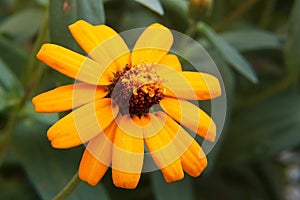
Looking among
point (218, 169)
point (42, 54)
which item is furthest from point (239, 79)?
point (42, 54)

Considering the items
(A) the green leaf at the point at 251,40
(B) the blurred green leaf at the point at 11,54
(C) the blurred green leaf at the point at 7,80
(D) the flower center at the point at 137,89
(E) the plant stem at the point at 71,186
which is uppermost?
(D) the flower center at the point at 137,89

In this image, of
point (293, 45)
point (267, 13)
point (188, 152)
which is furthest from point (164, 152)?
point (267, 13)

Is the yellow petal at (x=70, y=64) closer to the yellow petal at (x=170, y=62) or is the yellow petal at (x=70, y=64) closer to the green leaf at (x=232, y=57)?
the yellow petal at (x=170, y=62)

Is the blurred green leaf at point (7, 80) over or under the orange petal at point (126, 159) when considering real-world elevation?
under

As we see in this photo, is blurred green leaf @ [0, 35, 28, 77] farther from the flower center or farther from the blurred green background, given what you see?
the flower center

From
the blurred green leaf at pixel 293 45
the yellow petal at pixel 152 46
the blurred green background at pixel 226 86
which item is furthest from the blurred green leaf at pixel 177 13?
the yellow petal at pixel 152 46

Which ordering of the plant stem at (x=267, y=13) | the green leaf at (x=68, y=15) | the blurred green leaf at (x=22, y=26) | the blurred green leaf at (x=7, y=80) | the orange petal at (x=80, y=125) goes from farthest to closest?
the plant stem at (x=267, y=13) < the blurred green leaf at (x=22, y=26) < the blurred green leaf at (x=7, y=80) < the green leaf at (x=68, y=15) < the orange petal at (x=80, y=125)

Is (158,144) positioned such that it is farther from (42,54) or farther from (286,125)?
(286,125)

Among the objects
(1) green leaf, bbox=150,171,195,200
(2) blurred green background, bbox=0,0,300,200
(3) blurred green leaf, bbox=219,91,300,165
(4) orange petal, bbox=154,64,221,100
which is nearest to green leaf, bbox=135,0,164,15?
(2) blurred green background, bbox=0,0,300,200
